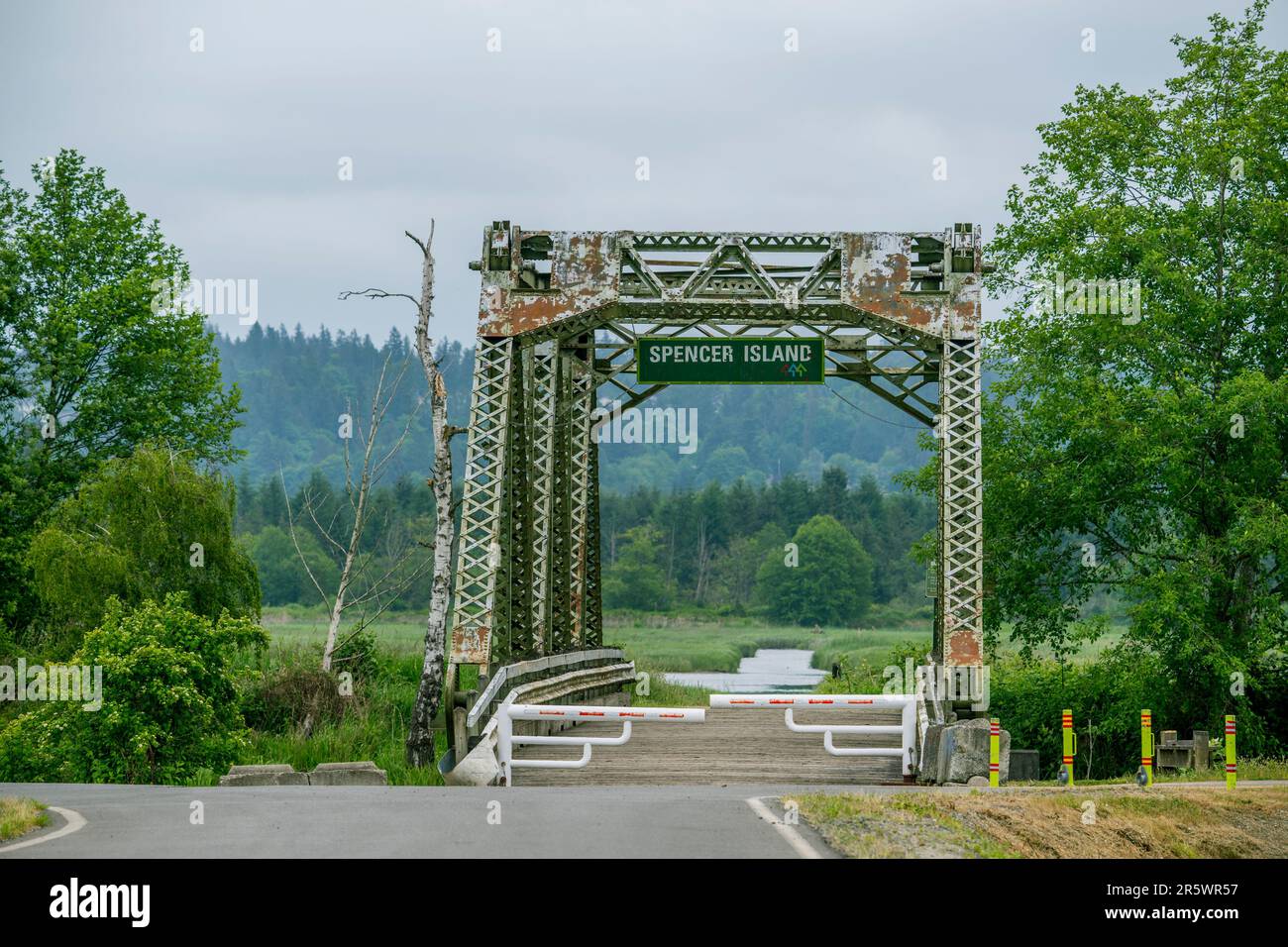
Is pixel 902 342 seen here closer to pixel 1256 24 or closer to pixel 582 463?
pixel 582 463

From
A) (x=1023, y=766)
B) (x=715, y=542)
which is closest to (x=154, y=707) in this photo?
(x=1023, y=766)

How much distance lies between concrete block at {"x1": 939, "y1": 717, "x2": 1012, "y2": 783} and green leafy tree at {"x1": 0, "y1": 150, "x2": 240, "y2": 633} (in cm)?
2215

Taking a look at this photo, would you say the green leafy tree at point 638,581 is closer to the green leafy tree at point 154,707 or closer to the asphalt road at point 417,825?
the green leafy tree at point 154,707

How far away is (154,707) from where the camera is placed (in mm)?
22141

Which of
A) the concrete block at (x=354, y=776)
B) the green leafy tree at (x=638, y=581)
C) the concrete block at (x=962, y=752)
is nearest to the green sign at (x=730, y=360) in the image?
the concrete block at (x=962, y=752)

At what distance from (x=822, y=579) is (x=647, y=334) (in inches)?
3766

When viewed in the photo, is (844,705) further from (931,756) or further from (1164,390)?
(1164,390)

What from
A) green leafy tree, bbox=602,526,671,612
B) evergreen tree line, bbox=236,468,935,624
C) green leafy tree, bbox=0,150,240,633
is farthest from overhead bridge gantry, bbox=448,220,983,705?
green leafy tree, bbox=602,526,671,612

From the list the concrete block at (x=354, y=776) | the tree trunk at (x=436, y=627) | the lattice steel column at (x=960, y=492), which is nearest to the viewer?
the concrete block at (x=354, y=776)

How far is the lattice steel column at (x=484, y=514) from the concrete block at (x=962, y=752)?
6.95 m

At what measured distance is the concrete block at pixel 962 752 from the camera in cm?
1839
